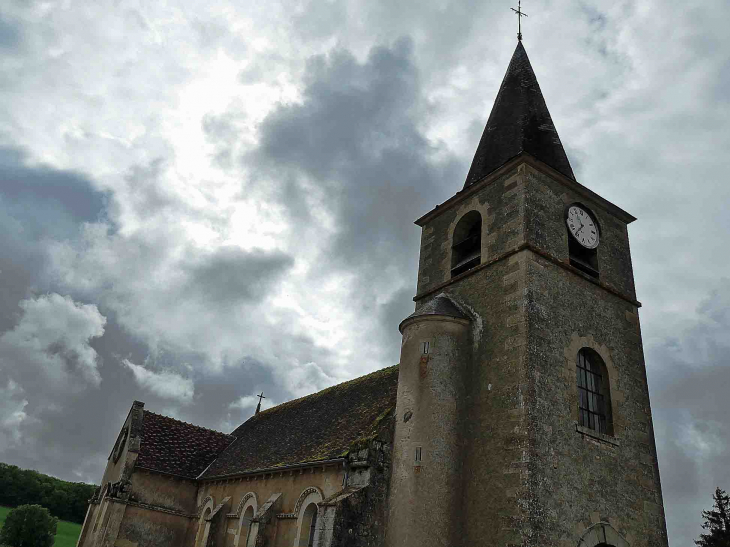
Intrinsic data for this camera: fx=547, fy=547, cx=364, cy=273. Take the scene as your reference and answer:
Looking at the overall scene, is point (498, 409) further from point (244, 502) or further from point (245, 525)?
point (244, 502)

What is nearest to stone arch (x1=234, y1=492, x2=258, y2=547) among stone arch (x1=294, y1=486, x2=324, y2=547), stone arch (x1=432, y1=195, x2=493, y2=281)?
stone arch (x1=294, y1=486, x2=324, y2=547)

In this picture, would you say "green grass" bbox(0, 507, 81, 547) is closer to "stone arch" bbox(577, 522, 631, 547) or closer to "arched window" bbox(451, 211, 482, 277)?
"arched window" bbox(451, 211, 482, 277)

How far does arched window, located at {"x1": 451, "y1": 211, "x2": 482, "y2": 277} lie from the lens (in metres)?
17.8

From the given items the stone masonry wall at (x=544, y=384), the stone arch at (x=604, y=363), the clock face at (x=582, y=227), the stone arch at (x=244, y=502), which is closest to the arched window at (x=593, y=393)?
the stone arch at (x=604, y=363)

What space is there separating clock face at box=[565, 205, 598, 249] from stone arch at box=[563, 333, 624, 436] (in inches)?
129

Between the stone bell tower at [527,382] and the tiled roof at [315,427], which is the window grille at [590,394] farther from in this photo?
the tiled roof at [315,427]

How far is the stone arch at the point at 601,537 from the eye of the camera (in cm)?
1252

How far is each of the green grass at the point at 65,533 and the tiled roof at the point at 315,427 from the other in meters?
23.4

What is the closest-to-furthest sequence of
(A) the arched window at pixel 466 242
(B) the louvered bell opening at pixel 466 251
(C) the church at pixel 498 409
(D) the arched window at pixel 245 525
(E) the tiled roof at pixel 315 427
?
(C) the church at pixel 498 409 → (E) the tiled roof at pixel 315 427 → (B) the louvered bell opening at pixel 466 251 → (A) the arched window at pixel 466 242 → (D) the arched window at pixel 245 525

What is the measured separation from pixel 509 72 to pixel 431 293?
10.5 metres

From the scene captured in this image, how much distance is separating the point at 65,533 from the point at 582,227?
53513 mm

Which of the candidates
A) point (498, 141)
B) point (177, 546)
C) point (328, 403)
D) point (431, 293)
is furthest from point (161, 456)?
point (498, 141)

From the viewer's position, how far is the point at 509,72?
2244 centimetres

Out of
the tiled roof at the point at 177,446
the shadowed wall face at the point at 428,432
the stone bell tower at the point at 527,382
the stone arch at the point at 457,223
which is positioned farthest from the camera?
the tiled roof at the point at 177,446
